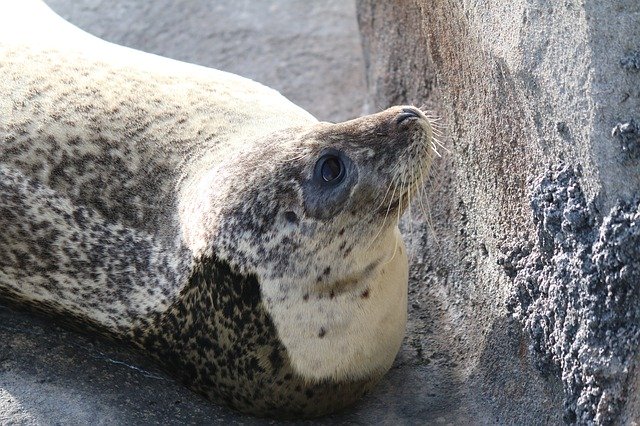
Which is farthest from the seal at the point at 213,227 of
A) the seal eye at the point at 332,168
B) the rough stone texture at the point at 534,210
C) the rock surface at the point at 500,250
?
the rough stone texture at the point at 534,210

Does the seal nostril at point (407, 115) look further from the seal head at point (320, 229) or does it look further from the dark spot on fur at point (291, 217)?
the dark spot on fur at point (291, 217)

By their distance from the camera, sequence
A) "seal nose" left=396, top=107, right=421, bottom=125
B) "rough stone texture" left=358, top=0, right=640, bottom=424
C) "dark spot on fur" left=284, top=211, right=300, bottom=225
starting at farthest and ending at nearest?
1. "seal nose" left=396, top=107, right=421, bottom=125
2. "dark spot on fur" left=284, top=211, right=300, bottom=225
3. "rough stone texture" left=358, top=0, right=640, bottom=424

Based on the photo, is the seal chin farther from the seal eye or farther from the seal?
the seal eye

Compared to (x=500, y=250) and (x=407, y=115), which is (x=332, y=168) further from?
(x=500, y=250)

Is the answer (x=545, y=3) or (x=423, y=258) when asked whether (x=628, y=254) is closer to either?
(x=545, y=3)

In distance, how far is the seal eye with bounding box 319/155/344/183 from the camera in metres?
4.23

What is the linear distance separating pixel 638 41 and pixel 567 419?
4.21 feet

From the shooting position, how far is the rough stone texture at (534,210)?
11.5 ft

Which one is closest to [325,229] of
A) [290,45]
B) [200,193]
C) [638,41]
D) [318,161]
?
[318,161]

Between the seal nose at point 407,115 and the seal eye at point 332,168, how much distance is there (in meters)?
0.29

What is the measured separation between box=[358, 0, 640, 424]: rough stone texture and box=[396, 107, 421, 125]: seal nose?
301 mm

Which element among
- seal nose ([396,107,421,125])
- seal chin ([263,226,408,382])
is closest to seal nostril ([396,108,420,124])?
seal nose ([396,107,421,125])

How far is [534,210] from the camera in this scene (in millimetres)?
3951

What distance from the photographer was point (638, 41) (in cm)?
350
